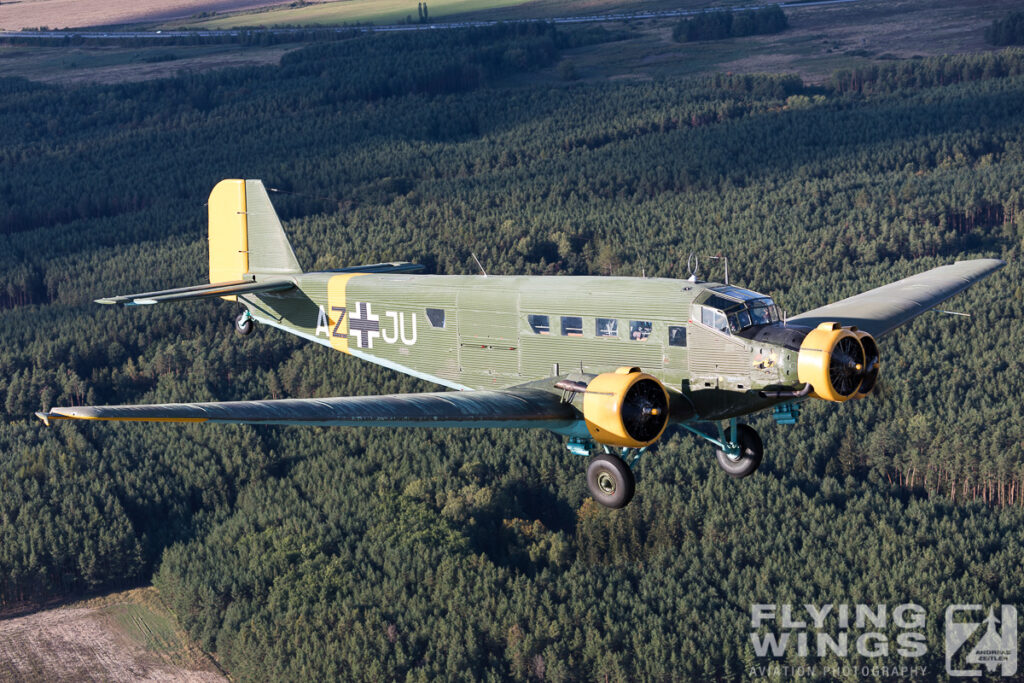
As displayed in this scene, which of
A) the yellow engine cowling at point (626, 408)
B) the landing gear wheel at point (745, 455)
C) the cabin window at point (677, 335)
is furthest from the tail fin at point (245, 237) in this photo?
the landing gear wheel at point (745, 455)

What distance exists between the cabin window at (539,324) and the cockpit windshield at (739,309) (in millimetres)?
5258

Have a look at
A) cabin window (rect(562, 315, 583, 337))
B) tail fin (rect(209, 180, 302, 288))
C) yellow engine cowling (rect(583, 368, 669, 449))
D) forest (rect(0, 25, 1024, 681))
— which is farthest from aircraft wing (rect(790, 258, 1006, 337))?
forest (rect(0, 25, 1024, 681))

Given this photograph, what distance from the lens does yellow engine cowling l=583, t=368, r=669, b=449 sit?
31328mm

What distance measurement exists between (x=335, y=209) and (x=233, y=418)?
165 m

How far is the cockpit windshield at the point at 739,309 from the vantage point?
33812 mm

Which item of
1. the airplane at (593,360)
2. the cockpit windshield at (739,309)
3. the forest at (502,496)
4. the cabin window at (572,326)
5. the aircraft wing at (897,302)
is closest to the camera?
the airplane at (593,360)

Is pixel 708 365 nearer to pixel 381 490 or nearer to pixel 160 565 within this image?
pixel 381 490

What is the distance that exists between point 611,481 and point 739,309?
639cm

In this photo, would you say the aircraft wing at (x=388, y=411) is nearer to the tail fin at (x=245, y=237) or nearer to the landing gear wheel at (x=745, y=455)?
the landing gear wheel at (x=745, y=455)

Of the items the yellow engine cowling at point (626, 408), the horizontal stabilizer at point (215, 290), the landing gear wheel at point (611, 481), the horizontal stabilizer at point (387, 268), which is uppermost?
the horizontal stabilizer at point (387, 268)

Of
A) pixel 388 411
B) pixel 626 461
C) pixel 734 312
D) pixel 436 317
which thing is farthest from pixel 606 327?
pixel 388 411

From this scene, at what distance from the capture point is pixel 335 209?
18962 centimetres

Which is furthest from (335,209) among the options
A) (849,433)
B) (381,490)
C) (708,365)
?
(708,365)

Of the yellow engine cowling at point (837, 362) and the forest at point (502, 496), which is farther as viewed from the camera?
the forest at point (502, 496)
